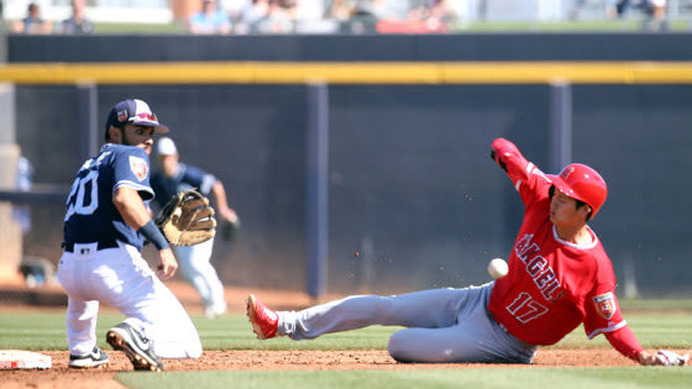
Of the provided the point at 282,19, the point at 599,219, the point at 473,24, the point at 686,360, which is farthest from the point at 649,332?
the point at 282,19

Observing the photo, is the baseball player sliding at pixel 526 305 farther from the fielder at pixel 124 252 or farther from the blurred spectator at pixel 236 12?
the blurred spectator at pixel 236 12

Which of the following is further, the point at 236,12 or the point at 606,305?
the point at 236,12

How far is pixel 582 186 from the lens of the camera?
18.0 ft

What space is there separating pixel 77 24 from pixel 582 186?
973 centimetres

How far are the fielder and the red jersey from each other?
1.75 metres

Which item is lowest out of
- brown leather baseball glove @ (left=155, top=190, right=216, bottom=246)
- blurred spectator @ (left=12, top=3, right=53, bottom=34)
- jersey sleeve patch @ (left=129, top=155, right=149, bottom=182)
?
brown leather baseball glove @ (left=155, top=190, right=216, bottom=246)

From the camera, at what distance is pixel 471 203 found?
12484 millimetres

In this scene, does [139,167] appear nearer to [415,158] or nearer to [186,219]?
[186,219]

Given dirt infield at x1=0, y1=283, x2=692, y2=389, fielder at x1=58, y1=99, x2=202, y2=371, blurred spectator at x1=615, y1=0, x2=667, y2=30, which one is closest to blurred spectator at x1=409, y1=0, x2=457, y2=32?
blurred spectator at x1=615, y1=0, x2=667, y2=30

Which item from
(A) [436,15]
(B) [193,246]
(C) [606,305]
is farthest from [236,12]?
(C) [606,305]

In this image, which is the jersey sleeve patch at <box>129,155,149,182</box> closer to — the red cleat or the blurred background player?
the red cleat

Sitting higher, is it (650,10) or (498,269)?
(650,10)

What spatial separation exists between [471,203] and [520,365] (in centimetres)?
669

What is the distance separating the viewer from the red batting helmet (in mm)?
5480
